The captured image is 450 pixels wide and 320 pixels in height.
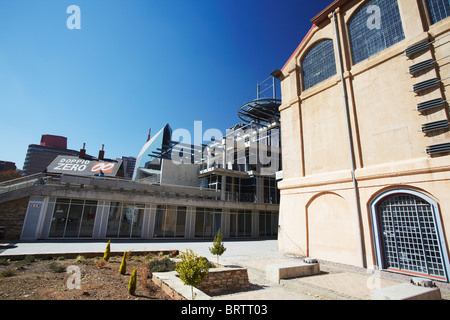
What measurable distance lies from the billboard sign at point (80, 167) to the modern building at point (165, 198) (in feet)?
0.35

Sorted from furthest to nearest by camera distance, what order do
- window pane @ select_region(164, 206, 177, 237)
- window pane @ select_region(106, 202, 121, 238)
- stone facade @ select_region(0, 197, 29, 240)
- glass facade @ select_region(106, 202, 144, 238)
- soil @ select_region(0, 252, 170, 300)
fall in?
window pane @ select_region(164, 206, 177, 237)
glass facade @ select_region(106, 202, 144, 238)
window pane @ select_region(106, 202, 121, 238)
stone facade @ select_region(0, 197, 29, 240)
soil @ select_region(0, 252, 170, 300)

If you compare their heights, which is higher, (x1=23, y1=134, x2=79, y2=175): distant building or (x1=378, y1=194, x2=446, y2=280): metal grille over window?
(x1=23, y1=134, x2=79, y2=175): distant building

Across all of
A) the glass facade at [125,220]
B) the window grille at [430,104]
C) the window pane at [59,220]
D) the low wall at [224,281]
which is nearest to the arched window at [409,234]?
→ the window grille at [430,104]

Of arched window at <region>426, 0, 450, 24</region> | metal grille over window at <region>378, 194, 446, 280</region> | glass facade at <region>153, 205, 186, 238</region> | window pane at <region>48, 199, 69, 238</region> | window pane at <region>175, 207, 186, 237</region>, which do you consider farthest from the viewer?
window pane at <region>175, 207, 186, 237</region>

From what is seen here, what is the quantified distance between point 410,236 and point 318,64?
38.5 feet

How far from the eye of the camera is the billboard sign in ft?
94.8

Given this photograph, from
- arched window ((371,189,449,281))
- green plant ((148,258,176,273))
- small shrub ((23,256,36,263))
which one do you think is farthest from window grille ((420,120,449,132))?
small shrub ((23,256,36,263))

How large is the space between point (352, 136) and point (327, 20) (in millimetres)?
8723

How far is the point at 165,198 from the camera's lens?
21.9 metres

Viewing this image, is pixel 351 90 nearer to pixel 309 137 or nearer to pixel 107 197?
pixel 309 137

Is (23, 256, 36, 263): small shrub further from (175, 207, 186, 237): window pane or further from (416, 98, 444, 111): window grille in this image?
(416, 98, 444, 111): window grille

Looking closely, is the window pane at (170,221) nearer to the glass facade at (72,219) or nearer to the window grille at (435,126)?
the glass facade at (72,219)

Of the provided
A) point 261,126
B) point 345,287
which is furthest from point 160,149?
point 345,287

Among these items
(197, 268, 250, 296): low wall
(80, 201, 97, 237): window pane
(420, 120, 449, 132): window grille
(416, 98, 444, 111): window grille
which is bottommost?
(197, 268, 250, 296): low wall
